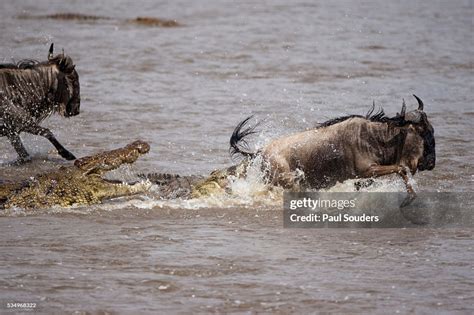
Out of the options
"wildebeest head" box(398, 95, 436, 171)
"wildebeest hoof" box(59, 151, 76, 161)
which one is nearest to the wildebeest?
"wildebeest head" box(398, 95, 436, 171)

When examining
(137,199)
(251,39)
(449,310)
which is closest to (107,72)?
(251,39)

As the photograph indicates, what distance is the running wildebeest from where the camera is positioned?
35.4 feet

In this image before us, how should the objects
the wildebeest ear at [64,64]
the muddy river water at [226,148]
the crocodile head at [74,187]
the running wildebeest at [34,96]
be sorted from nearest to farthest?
the muddy river water at [226,148], the crocodile head at [74,187], the running wildebeest at [34,96], the wildebeest ear at [64,64]

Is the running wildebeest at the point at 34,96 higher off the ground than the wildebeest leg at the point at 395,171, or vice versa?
the running wildebeest at the point at 34,96

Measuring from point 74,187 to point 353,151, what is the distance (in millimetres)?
2444

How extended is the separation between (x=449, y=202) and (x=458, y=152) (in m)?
2.12

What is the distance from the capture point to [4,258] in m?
7.44

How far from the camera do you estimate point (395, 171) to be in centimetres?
852

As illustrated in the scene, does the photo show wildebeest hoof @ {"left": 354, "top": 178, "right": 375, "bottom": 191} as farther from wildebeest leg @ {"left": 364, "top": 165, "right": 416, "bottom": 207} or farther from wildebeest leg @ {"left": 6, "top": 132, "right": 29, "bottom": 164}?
wildebeest leg @ {"left": 6, "top": 132, "right": 29, "bottom": 164}

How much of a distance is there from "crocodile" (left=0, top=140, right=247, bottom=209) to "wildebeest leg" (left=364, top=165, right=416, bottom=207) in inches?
45.0

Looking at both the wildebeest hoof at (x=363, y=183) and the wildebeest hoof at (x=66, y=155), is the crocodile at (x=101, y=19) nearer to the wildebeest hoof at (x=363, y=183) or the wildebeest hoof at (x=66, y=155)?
the wildebeest hoof at (x=66, y=155)

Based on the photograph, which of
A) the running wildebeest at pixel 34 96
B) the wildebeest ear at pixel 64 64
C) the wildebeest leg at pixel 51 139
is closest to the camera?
the running wildebeest at pixel 34 96

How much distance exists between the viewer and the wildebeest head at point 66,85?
1123cm

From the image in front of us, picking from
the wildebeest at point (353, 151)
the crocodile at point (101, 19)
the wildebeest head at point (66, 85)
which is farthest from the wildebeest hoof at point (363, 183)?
the crocodile at point (101, 19)
